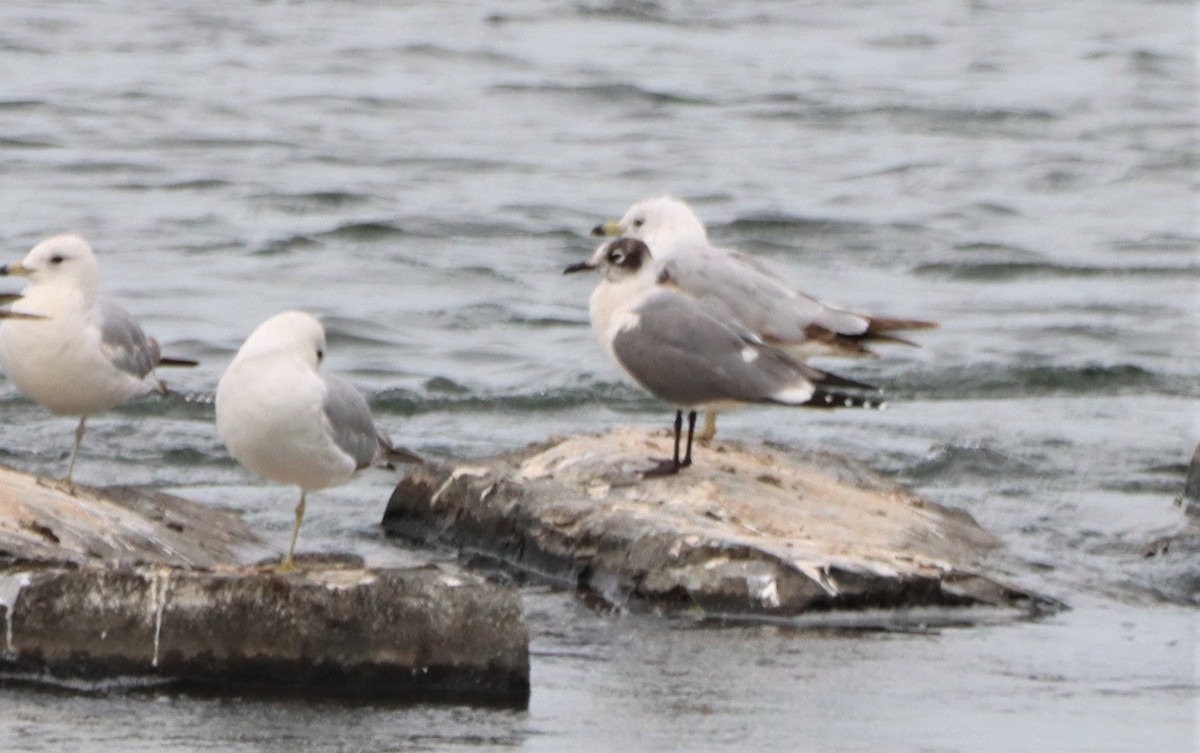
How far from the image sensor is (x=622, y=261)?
7.85 m

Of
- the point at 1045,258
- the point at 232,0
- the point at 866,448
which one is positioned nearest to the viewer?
the point at 866,448

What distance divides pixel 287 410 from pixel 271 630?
0.66 meters

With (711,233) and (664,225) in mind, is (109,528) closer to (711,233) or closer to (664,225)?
(664,225)

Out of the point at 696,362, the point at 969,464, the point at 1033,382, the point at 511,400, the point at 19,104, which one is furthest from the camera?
the point at 19,104

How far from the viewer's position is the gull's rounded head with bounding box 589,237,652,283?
25.7 ft

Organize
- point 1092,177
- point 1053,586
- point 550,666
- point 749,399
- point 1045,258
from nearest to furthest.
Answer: point 550,666, point 1053,586, point 749,399, point 1045,258, point 1092,177

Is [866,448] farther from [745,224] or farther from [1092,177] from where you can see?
[1092,177]

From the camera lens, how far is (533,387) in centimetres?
1134

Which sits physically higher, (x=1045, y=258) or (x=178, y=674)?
(x=178, y=674)

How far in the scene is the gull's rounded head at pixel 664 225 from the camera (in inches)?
356

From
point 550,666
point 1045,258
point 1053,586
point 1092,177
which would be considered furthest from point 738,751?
point 1092,177

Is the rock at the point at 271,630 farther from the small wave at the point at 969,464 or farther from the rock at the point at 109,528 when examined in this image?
the small wave at the point at 969,464

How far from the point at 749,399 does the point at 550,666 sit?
6.61 ft

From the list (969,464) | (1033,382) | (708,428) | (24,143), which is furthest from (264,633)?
(24,143)
